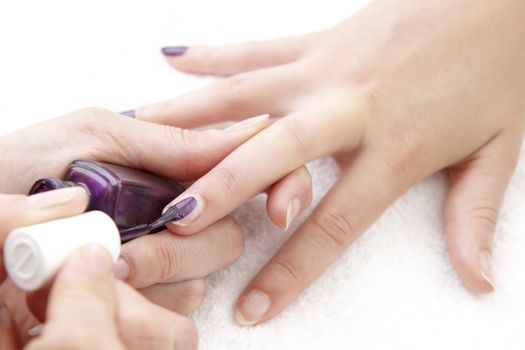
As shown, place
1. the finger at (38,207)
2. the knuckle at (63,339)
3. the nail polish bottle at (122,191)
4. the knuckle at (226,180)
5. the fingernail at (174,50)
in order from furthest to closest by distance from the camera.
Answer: the fingernail at (174,50), the knuckle at (226,180), the nail polish bottle at (122,191), the finger at (38,207), the knuckle at (63,339)

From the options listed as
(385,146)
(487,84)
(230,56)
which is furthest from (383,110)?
(230,56)

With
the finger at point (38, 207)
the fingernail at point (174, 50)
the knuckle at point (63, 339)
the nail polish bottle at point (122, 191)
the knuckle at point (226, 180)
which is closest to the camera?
the knuckle at point (63, 339)

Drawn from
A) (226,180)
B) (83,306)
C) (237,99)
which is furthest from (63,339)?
(237,99)

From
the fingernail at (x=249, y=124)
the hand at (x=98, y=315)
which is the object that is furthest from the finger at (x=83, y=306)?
the fingernail at (x=249, y=124)

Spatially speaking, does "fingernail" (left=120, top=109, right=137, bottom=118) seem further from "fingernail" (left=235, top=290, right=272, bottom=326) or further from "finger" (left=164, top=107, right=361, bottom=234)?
"fingernail" (left=235, top=290, right=272, bottom=326)

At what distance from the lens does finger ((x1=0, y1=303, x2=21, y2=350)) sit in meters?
0.66

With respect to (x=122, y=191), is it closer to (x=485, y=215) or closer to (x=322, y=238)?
(x=322, y=238)

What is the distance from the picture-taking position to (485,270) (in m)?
0.88

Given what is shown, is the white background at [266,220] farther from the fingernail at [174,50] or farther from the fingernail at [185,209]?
the fingernail at [185,209]

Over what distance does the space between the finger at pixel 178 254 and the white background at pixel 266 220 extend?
0.05 m

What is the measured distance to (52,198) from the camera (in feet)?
1.93

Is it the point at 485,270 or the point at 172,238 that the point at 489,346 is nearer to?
the point at 485,270

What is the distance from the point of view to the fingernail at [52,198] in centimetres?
58

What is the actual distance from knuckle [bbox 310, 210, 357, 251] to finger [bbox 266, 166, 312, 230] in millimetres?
34
